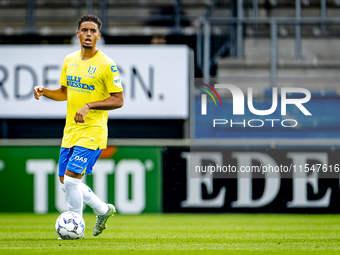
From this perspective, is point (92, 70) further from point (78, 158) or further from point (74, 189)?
point (74, 189)

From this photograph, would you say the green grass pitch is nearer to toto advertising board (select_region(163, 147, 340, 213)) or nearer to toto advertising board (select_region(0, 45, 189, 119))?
toto advertising board (select_region(163, 147, 340, 213))

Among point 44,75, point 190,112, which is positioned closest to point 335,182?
point 190,112

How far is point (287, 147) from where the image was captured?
28.2 ft

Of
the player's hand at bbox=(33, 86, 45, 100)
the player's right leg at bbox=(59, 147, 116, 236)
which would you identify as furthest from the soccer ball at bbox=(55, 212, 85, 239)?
the player's hand at bbox=(33, 86, 45, 100)

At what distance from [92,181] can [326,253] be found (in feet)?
15.3

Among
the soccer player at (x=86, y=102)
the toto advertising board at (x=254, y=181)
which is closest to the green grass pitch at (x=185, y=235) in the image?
the toto advertising board at (x=254, y=181)

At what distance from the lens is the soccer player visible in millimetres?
5066

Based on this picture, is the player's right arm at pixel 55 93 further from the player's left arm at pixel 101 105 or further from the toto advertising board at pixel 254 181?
the toto advertising board at pixel 254 181

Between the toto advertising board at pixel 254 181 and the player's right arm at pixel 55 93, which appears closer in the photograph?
the player's right arm at pixel 55 93

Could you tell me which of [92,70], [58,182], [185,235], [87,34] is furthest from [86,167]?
[58,182]

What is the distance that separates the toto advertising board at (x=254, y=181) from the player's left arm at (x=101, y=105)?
3559 millimetres

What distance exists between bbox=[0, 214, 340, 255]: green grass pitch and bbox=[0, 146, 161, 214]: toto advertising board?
9.3 inches

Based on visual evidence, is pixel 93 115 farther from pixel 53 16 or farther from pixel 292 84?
pixel 53 16

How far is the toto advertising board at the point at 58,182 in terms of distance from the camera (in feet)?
27.8
